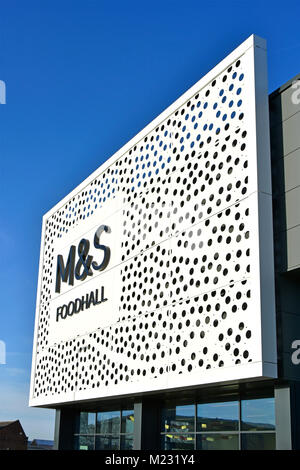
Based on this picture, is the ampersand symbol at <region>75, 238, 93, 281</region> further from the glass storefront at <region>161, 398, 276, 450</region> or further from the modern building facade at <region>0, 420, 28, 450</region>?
the modern building facade at <region>0, 420, 28, 450</region>

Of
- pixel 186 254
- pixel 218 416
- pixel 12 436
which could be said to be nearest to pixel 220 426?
pixel 218 416

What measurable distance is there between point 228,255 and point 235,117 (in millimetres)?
3547

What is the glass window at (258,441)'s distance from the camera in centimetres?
1434

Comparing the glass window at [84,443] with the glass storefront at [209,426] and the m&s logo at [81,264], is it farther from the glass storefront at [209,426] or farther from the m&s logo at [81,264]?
the m&s logo at [81,264]

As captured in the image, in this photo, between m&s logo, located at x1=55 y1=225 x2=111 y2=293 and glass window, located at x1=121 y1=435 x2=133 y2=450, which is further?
m&s logo, located at x1=55 y1=225 x2=111 y2=293

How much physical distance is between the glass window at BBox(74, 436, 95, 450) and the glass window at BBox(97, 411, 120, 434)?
0.53 meters

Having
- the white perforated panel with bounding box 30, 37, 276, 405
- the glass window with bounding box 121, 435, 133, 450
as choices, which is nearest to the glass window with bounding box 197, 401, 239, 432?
the white perforated panel with bounding box 30, 37, 276, 405

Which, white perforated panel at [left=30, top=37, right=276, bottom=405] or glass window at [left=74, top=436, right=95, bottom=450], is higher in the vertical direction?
white perforated panel at [left=30, top=37, right=276, bottom=405]

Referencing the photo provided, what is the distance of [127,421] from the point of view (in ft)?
68.1

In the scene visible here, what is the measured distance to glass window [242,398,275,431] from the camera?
575 inches

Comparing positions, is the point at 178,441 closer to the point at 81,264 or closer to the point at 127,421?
the point at 127,421

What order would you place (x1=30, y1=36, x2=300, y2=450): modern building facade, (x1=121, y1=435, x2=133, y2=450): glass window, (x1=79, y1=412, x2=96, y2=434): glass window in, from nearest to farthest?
(x1=30, y1=36, x2=300, y2=450): modern building facade < (x1=121, y1=435, x2=133, y2=450): glass window < (x1=79, y1=412, x2=96, y2=434): glass window

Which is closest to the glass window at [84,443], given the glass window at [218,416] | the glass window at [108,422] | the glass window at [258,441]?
the glass window at [108,422]
